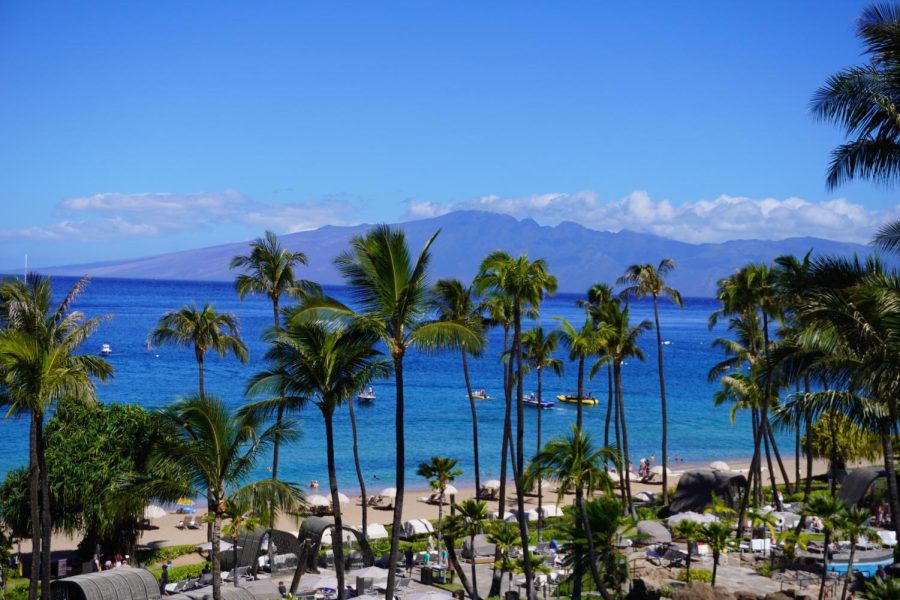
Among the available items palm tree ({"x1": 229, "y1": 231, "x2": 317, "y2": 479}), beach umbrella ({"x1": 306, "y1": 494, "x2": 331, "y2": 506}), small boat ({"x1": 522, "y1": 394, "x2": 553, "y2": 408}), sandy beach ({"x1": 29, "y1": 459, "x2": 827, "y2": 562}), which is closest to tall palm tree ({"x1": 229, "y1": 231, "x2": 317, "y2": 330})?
palm tree ({"x1": 229, "y1": 231, "x2": 317, "y2": 479})

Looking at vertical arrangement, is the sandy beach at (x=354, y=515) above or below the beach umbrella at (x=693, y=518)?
below

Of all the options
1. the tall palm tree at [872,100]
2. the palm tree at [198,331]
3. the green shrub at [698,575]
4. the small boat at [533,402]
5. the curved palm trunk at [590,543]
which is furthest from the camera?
the small boat at [533,402]

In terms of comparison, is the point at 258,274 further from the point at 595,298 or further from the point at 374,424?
the point at 374,424

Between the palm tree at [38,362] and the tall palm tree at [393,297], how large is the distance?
667 cm

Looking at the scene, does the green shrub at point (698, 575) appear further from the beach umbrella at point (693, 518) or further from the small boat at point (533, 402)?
the small boat at point (533, 402)

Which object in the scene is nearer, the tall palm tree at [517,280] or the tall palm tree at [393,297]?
the tall palm tree at [393,297]

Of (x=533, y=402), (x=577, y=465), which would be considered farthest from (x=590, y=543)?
(x=533, y=402)

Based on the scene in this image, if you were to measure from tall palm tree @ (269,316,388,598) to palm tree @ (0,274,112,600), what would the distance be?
17.1 ft

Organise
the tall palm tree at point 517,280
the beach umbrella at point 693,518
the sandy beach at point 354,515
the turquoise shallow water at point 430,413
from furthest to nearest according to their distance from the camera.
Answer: the turquoise shallow water at point 430,413 → the sandy beach at point 354,515 → the beach umbrella at point 693,518 → the tall palm tree at point 517,280

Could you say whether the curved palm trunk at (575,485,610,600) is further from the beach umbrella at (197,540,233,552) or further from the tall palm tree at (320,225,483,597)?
the beach umbrella at (197,540,233,552)

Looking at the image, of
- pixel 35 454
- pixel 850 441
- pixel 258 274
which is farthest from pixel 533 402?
pixel 35 454

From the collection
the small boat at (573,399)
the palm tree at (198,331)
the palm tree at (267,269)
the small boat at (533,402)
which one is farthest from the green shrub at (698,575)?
the small boat at (573,399)

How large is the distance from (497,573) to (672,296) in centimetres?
1868

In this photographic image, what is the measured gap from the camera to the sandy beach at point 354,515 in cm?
3619
